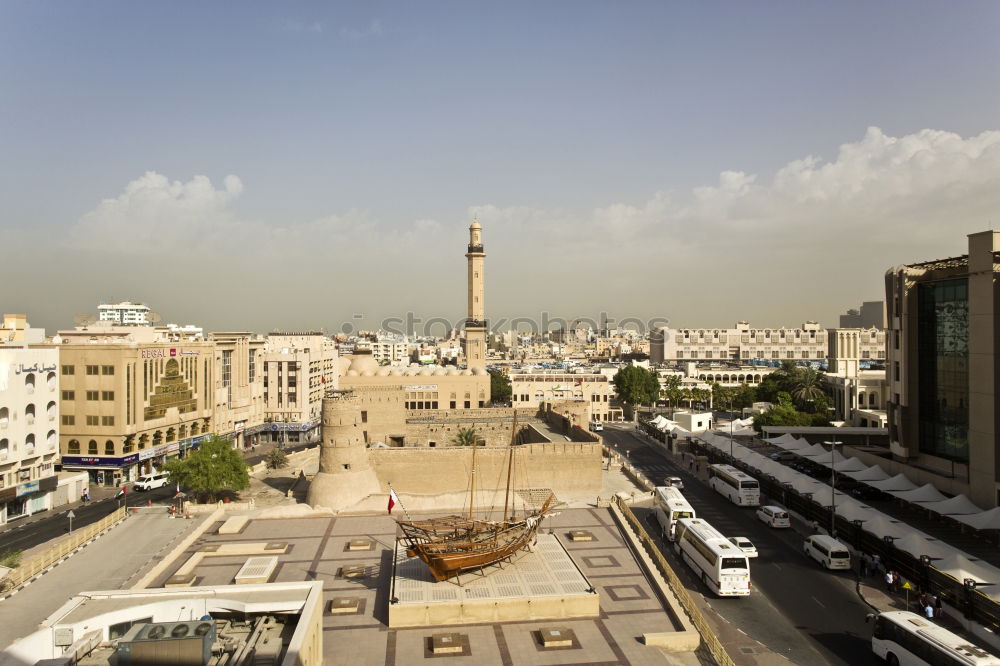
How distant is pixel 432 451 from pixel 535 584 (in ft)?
70.0

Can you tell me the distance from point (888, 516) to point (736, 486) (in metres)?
10.7

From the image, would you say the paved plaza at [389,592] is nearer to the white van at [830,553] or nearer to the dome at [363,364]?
the white van at [830,553]

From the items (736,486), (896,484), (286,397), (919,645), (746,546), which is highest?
(286,397)

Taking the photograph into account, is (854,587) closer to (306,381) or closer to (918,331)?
(918,331)

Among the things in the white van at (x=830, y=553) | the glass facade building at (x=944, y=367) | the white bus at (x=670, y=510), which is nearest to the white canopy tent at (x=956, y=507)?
the glass facade building at (x=944, y=367)

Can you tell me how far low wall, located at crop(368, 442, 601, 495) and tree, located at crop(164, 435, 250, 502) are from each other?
852 centimetres

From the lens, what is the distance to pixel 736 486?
4169cm

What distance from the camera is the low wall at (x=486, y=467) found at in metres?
43.6

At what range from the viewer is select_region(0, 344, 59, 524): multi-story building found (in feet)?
135

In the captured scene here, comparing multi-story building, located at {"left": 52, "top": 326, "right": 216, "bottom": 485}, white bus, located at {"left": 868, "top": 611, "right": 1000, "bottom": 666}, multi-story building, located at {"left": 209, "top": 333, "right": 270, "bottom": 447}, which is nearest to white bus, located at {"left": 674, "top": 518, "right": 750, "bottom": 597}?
white bus, located at {"left": 868, "top": 611, "right": 1000, "bottom": 666}

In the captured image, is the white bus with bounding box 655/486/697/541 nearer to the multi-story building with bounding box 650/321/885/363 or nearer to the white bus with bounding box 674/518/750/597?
the white bus with bounding box 674/518/750/597

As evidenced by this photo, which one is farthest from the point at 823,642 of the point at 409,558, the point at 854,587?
the point at 409,558

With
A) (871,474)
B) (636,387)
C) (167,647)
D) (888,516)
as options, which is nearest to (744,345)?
(636,387)

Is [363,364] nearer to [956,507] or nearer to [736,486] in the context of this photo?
[736,486]
